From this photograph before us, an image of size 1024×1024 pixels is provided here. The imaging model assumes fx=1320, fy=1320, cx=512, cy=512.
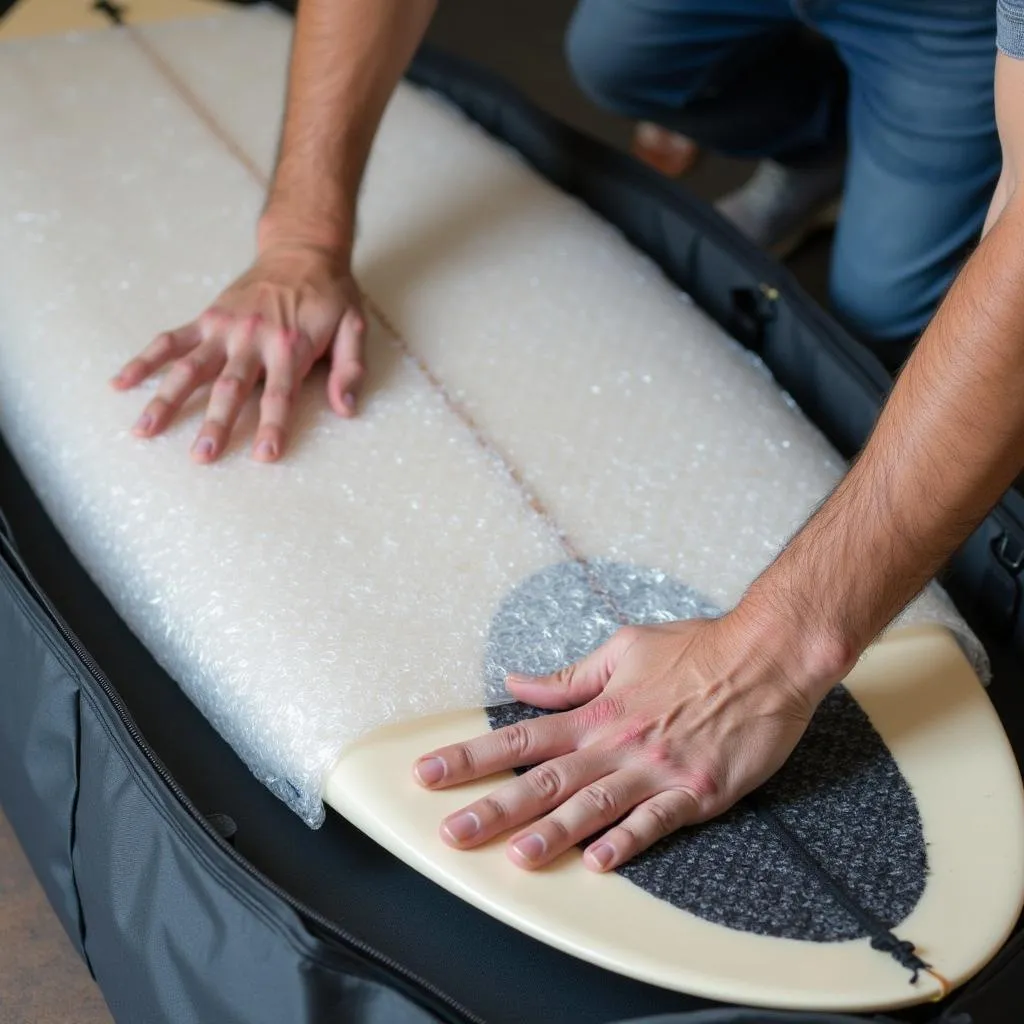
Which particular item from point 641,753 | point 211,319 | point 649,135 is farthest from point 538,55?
point 641,753

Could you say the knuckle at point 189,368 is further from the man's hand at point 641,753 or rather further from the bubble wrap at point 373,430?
the man's hand at point 641,753

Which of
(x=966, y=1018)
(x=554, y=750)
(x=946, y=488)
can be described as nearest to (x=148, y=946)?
(x=554, y=750)

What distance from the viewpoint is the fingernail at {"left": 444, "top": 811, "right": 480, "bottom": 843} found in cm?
100

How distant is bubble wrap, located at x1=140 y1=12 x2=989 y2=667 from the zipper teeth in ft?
1.49

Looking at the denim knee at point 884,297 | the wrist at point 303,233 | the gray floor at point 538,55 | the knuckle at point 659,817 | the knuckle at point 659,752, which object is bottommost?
the gray floor at point 538,55

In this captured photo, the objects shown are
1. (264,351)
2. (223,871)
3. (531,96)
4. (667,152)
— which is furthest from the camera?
(531,96)

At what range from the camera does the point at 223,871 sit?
0.97 metres

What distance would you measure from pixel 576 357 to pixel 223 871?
0.74 m

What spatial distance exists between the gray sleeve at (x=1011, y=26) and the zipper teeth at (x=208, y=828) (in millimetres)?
832

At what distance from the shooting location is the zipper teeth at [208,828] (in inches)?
36.2

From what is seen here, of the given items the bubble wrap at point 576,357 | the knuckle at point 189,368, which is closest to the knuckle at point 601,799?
the bubble wrap at point 576,357

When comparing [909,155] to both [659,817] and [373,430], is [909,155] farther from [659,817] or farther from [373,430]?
[659,817]

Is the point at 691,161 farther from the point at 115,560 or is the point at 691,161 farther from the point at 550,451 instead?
the point at 115,560

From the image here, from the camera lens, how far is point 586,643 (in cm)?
119
